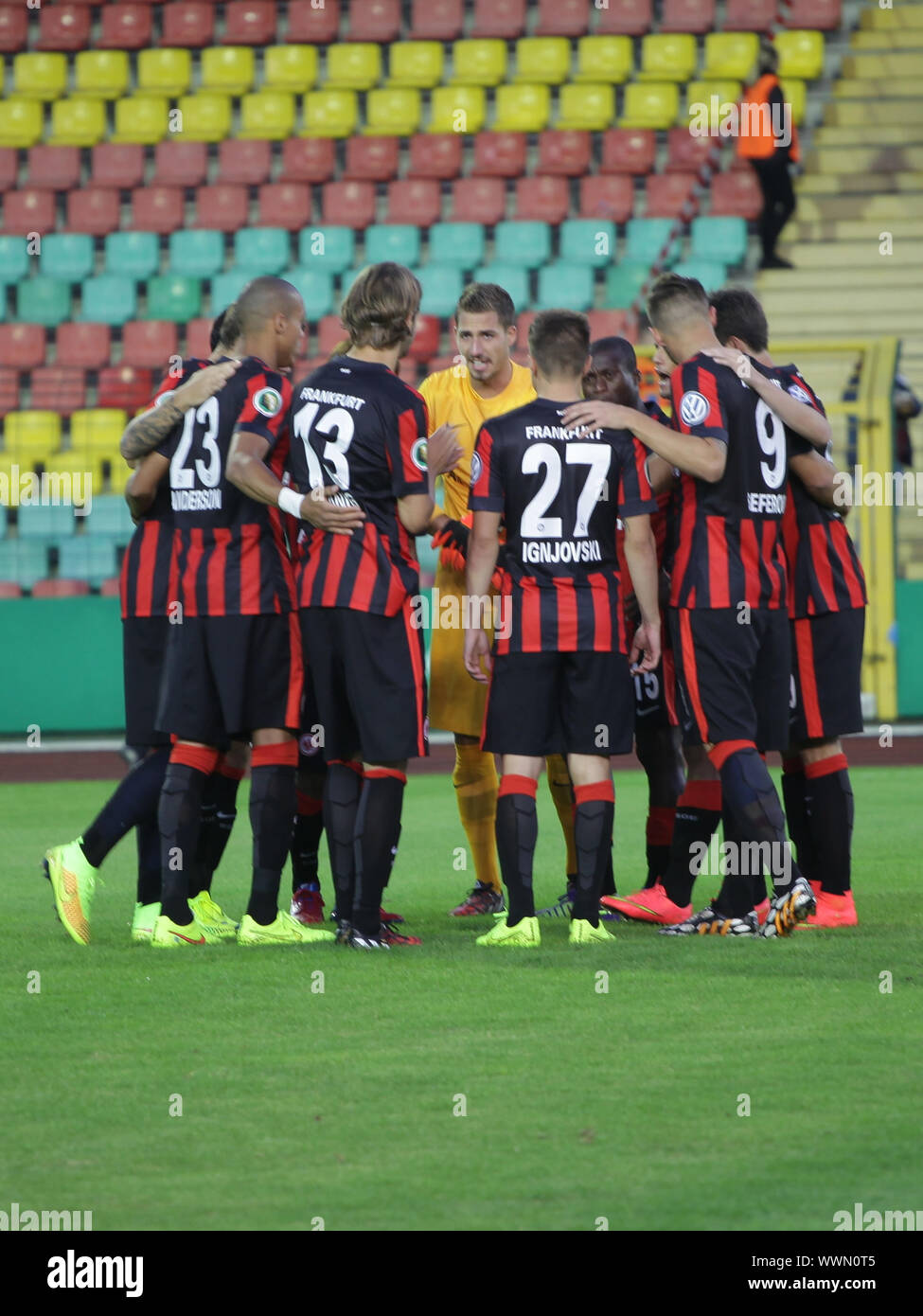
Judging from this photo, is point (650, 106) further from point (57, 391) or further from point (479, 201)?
point (57, 391)

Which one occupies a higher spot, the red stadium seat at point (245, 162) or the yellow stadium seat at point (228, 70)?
the yellow stadium seat at point (228, 70)

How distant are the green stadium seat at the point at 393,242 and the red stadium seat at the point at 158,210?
2062mm

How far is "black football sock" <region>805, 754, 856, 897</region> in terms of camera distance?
18.8ft

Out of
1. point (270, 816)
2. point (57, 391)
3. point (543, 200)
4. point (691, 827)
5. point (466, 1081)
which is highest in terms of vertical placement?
point (543, 200)

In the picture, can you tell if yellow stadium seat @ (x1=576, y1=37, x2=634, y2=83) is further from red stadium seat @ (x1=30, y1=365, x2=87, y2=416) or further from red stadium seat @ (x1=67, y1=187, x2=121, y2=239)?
red stadium seat @ (x1=30, y1=365, x2=87, y2=416)

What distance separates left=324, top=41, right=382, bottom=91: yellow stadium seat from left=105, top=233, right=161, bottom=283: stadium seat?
9.65 feet

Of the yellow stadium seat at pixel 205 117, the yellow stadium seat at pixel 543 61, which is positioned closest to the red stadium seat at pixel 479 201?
the yellow stadium seat at pixel 543 61

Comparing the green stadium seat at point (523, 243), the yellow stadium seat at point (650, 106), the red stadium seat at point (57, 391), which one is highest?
the yellow stadium seat at point (650, 106)

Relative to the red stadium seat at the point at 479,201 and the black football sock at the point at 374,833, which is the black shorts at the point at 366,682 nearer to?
the black football sock at the point at 374,833

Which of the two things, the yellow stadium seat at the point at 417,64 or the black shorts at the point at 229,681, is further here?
the yellow stadium seat at the point at 417,64

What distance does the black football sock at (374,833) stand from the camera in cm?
524

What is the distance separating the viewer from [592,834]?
5.30m

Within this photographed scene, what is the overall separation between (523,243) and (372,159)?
2127 millimetres

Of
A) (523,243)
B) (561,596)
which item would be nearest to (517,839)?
(561,596)
